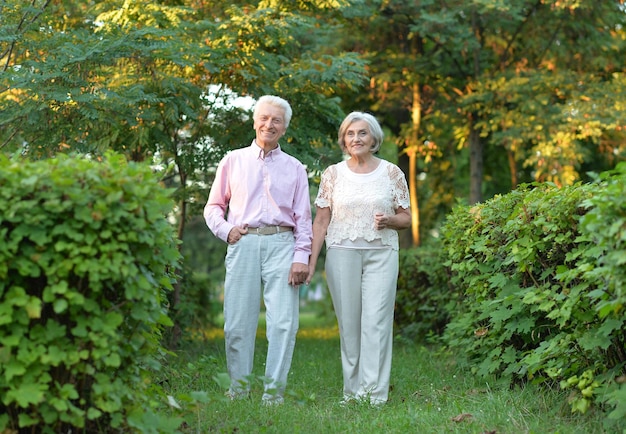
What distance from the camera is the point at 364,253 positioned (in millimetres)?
5891

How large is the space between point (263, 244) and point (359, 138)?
3.44 feet

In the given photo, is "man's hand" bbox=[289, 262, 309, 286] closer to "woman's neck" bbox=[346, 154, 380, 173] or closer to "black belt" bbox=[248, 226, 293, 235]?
"black belt" bbox=[248, 226, 293, 235]

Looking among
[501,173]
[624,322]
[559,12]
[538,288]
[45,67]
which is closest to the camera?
[624,322]

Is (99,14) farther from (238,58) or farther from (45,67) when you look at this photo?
(45,67)

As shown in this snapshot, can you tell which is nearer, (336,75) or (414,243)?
(336,75)

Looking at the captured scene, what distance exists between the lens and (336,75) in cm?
933

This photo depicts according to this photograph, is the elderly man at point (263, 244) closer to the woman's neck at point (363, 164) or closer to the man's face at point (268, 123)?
the man's face at point (268, 123)

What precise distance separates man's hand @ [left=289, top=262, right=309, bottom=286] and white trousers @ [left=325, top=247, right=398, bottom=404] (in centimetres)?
30

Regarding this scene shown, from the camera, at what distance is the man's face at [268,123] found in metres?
5.70

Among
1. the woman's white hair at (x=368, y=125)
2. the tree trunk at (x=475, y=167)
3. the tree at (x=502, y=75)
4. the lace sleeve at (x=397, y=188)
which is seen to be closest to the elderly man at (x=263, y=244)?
the woman's white hair at (x=368, y=125)

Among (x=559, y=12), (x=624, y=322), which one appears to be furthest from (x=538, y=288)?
(x=559, y=12)

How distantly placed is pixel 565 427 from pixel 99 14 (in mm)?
7022

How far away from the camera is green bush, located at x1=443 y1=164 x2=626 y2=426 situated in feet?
12.6

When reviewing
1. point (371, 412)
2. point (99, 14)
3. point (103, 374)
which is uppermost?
point (99, 14)
